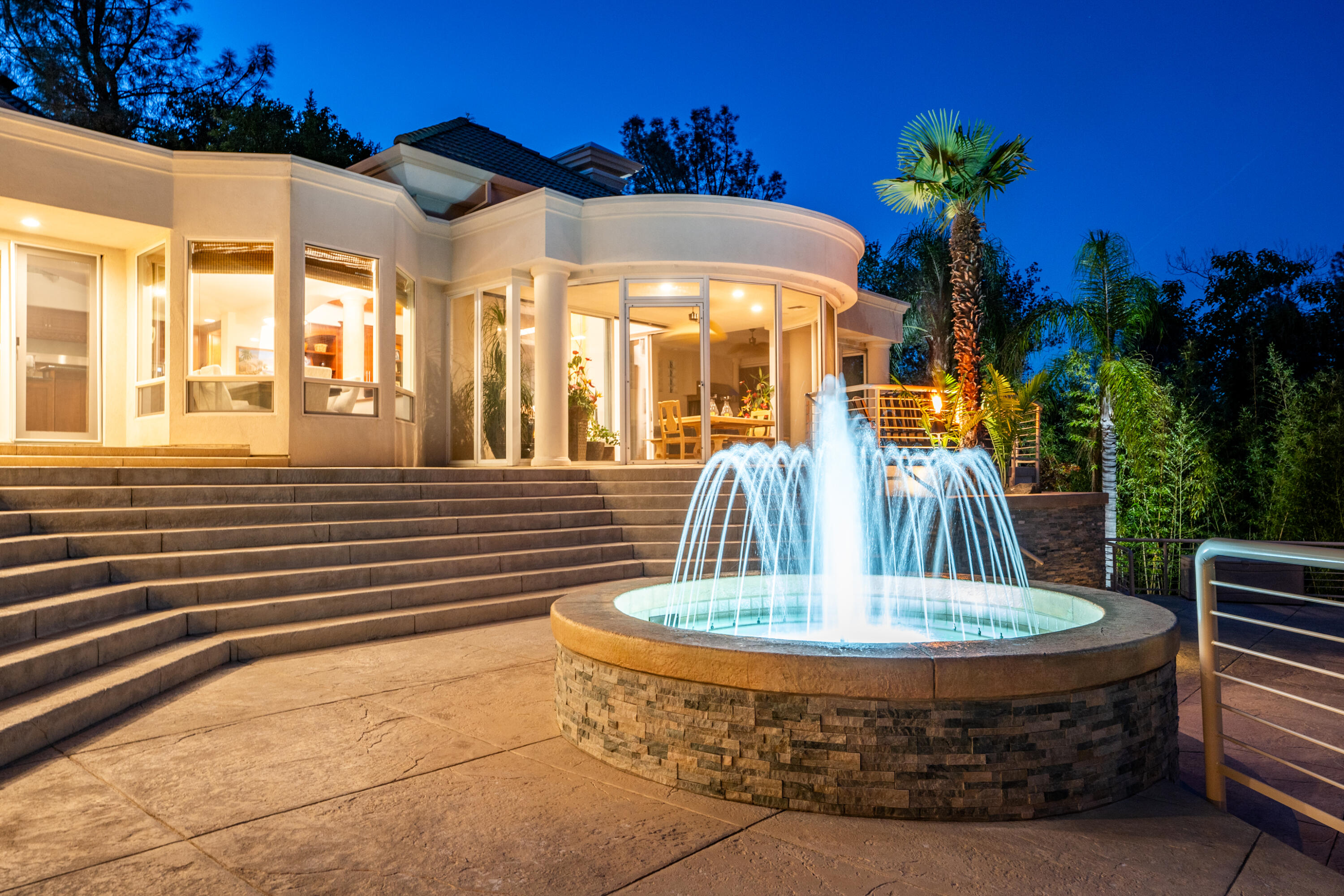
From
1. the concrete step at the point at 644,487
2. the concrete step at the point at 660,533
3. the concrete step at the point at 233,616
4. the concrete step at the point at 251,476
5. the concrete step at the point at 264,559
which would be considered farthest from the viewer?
the concrete step at the point at 644,487

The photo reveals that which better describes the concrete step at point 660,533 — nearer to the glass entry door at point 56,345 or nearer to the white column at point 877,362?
the glass entry door at point 56,345

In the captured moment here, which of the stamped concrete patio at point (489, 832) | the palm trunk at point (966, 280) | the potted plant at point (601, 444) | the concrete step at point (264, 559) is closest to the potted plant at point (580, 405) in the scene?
the potted plant at point (601, 444)

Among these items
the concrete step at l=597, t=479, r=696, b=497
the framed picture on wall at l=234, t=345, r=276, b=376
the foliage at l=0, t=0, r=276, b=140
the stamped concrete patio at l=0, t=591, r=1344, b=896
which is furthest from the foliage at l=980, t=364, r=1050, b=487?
the foliage at l=0, t=0, r=276, b=140

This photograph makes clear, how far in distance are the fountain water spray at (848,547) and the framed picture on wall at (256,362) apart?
18.3ft

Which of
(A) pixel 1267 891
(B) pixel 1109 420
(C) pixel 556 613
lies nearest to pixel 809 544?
(C) pixel 556 613

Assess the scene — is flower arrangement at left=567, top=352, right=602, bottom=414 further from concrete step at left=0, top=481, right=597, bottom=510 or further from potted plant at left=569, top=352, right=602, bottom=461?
concrete step at left=0, top=481, right=597, bottom=510

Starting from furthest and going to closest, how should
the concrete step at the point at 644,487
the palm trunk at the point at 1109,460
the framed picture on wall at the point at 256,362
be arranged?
the palm trunk at the point at 1109,460 < the concrete step at the point at 644,487 < the framed picture on wall at the point at 256,362

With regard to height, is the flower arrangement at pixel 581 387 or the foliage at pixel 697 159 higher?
the foliage at pixel 697 159

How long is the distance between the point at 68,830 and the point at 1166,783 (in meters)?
4.09

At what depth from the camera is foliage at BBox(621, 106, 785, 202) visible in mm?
35125

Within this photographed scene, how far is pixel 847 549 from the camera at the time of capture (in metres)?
6.88

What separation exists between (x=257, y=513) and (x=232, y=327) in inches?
169

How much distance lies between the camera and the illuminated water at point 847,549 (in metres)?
5.24

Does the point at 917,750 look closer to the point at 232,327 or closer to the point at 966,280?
the point at 232,327
